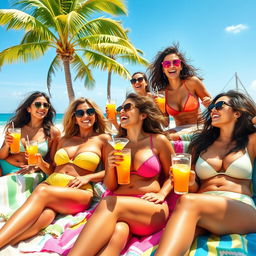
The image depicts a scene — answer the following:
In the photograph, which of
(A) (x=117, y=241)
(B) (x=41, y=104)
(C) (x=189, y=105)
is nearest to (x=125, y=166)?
(A) (x=117, y=241)

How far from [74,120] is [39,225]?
1.84 metres

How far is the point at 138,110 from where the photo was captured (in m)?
3.22

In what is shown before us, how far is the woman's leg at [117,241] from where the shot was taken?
82.4 inches

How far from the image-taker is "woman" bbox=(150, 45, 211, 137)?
451 cm

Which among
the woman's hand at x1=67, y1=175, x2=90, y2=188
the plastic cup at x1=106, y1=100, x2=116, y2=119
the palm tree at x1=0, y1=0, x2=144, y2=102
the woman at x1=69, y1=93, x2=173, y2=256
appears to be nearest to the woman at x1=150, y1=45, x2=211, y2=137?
the plastic cup at x1=106, y1=100, x2=116, y2=119

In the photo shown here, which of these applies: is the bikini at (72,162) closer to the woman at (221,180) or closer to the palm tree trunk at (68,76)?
the woman at (221,180)

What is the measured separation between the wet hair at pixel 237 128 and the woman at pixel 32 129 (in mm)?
2592

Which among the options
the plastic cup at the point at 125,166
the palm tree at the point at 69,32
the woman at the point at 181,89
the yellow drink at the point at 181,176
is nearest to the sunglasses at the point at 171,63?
the woman at the point at 181,89

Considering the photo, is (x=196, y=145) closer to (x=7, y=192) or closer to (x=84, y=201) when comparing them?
(x=84, y=201)

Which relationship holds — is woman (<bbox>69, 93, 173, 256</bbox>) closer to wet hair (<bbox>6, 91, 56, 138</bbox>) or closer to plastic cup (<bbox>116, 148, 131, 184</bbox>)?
plastic cup (<bbox>116, 148, 131, 184</bbox>)

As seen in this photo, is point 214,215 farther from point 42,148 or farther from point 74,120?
point 42,148

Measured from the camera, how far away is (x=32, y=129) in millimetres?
4578

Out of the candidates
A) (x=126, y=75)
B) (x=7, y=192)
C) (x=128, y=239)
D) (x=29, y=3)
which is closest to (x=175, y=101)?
(x=128, y=239)

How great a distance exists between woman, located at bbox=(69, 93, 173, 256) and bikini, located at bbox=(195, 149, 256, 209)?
1.40ft
